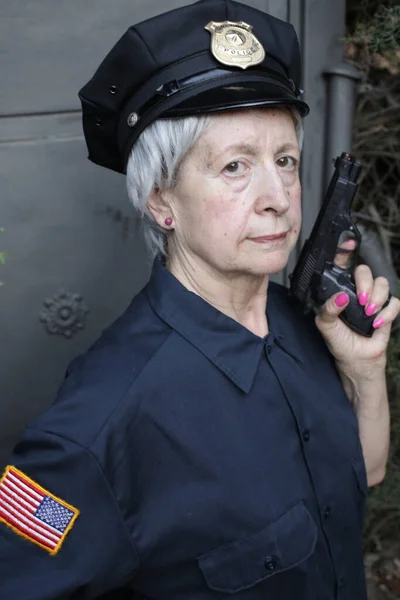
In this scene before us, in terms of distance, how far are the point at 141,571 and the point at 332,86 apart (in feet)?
5.54

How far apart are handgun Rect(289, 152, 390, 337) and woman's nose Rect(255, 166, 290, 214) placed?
264mm

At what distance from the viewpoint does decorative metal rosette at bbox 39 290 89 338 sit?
7.53ft

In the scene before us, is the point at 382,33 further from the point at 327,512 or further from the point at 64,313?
the point at 327,512

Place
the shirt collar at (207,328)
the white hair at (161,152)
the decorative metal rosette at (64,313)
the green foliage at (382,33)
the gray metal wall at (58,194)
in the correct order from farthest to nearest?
the green foliage at (382,33), the decorative metal rosette at (64,313), the gray metal wall at (58,194), the shirt collar at (207,328), the white hair at (161,152)

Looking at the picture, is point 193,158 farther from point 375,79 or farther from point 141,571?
point 375,79

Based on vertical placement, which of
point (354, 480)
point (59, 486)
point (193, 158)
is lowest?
point (354, 480)

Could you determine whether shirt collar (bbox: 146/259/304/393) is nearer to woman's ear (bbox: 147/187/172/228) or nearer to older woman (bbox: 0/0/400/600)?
older woman (bbox: 0/0/400/600)

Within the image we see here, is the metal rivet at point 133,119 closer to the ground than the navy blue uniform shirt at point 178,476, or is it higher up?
higher up

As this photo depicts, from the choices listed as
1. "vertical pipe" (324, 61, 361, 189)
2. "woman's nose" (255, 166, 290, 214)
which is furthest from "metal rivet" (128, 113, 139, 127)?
"vertical pipe" (324, 61, 361, 189)

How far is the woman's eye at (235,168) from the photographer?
1497 millimetres

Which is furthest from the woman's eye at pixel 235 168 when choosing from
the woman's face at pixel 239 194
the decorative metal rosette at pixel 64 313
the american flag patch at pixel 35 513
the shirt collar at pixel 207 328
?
the decorative metal rosette at pixel 64 313

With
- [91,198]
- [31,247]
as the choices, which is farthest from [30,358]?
[91,198]

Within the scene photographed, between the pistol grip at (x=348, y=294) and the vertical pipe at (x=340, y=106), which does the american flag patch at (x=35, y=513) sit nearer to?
the pistol grip at (x=348, y=294)

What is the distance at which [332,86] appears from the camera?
2.49 metres
